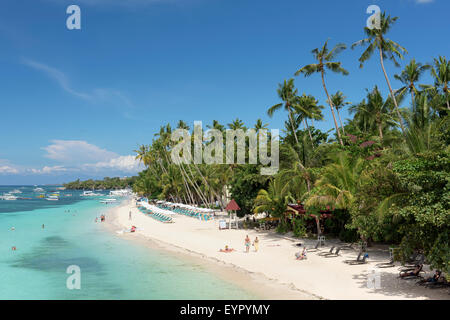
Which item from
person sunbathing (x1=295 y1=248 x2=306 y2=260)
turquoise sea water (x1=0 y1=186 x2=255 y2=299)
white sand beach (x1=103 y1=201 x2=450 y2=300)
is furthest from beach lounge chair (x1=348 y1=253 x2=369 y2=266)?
turquoise sea water (x1=0 y1=186 x2=255 y2=299)

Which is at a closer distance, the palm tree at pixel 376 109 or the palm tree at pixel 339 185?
the palm tree at pixel 339 185

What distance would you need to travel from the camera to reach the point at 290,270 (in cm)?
1548

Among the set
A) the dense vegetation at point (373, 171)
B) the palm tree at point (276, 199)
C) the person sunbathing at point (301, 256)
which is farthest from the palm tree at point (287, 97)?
the person sunbathing at point (301, 256)

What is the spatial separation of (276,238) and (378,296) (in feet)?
41.2

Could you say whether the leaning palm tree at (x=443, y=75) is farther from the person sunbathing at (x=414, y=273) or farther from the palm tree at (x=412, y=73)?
the person sunbathing at (x=414, y=273)

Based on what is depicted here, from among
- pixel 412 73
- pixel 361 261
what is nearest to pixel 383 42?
pixel 412 73

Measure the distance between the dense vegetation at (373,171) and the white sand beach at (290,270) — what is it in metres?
1.54

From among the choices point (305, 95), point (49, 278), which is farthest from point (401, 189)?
point (305, 95)

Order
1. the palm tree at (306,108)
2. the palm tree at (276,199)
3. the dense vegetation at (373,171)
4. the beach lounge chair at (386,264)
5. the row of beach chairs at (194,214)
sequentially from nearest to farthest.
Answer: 1. the dense vegetation at (373,171)
2. the beach lounge chair at (386,264)
3. the palm tree at (276,199)
4. the palm tree at (306,108)
5. the row of beach chairs at (194,214)

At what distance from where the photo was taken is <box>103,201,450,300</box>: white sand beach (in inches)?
469

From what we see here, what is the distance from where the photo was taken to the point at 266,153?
30.0 m

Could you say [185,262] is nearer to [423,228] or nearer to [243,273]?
[243,273]

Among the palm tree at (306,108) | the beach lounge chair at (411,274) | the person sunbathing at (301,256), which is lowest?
the person sunbathing at (301,256)

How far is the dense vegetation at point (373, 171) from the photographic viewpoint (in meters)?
10.1
